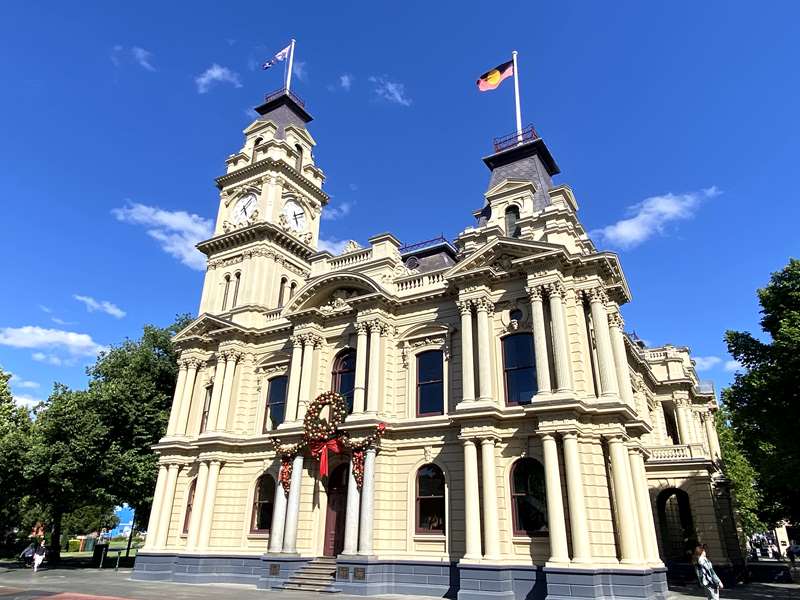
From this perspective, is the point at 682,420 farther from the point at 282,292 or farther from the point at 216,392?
the point at 216,392

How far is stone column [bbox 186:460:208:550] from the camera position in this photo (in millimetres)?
23672

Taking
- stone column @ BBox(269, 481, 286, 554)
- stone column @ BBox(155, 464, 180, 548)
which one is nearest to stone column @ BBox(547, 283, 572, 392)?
stone column @ BBox(269, 481, 286, 554)

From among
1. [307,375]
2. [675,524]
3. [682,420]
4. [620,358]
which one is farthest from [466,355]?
[682,420]

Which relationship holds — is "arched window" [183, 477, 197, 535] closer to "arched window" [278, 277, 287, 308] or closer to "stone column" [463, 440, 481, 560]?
"arched window" [278, 277, 287, 308]

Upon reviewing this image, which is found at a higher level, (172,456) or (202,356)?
(202,356)

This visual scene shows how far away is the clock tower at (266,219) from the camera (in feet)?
98.0

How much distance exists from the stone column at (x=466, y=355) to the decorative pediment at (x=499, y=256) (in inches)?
53.6

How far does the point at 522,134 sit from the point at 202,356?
19.6m

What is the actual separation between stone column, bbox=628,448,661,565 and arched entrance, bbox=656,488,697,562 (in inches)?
416

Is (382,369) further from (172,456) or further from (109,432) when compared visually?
(109,432)

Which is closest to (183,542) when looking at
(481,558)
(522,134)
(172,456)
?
(172,456)

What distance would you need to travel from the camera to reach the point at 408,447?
21.0m

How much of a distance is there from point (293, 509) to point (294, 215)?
17.9m

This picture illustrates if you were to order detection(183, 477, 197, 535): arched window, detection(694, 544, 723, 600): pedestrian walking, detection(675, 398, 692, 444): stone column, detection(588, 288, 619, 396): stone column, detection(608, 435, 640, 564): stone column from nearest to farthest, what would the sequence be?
detection(694, 544, 723, 600): pedestrian walking, detection(608, 435, 640, 564): stone column, detection(588, 288, 619, 396): stone column, detection(183, 477, 197, 535): arched window, detection(675, 398, 692, 444): stone column
